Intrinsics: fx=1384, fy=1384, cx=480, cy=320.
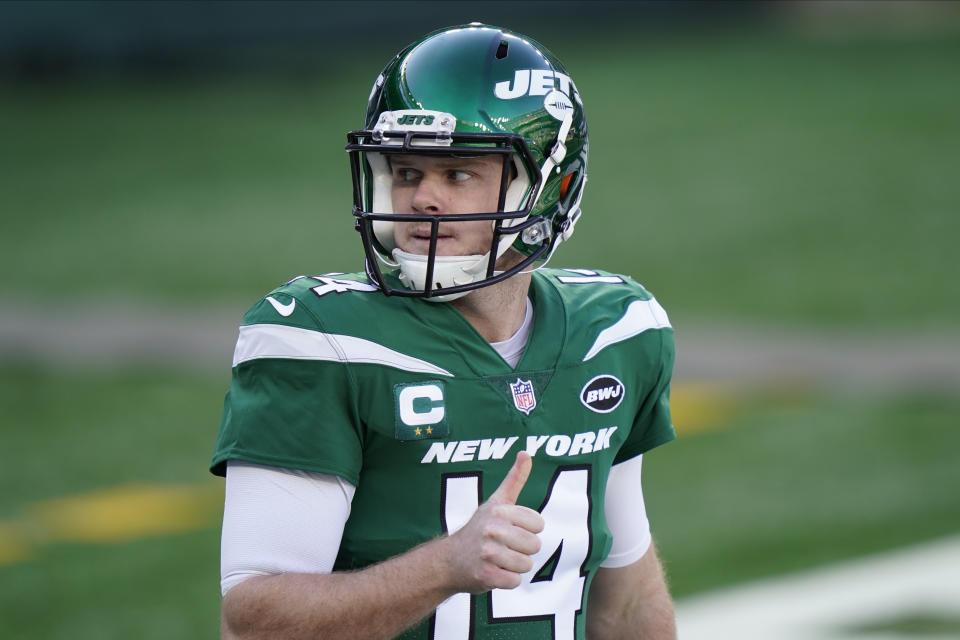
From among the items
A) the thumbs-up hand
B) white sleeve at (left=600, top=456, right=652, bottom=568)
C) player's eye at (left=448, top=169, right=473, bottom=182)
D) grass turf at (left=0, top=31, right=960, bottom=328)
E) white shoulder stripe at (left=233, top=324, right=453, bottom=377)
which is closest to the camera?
the thumbs-up hand

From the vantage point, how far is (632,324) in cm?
279

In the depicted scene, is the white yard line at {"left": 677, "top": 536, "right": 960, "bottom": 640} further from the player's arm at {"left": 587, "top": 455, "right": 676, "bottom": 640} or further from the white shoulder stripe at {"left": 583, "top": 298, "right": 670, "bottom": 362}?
the white shoulder stripe at {"left": 583, "top": 298, "right": 670, "bottom": 362}

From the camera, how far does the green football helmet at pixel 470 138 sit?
259 cm

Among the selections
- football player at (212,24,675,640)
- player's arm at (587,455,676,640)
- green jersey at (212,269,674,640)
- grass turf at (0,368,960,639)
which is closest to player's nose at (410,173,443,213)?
football player at (212,24,675,640)

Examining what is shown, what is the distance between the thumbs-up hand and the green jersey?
0.24 meters

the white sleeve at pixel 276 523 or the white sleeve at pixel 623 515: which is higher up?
the white sleeve at pixel 276 523

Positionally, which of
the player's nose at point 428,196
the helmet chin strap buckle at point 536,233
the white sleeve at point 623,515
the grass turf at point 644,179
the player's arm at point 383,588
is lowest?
the grass turf at point 644,179

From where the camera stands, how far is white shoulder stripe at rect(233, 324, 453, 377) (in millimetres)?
2420

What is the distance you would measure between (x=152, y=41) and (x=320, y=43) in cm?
292

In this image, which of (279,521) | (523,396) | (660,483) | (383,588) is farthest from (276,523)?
(660,483)

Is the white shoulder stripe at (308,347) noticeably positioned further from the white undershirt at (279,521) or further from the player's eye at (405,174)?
the player's eye at (405,174)

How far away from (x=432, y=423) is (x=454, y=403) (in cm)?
6

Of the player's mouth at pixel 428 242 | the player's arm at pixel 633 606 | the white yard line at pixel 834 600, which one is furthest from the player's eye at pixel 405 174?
the white yard line at pixel 834 600

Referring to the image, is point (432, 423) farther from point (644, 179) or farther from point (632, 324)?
point (644, 179)
